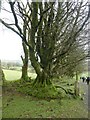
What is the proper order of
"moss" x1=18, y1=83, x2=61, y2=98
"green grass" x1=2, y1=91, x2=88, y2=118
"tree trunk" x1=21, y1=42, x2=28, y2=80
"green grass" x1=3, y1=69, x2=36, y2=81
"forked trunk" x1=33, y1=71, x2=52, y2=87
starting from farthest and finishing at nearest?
"green grass" x1=3, y1=69, x2=36, y2=81
"tree trunk" x1=21, y1=42, x2=28, y2=80
"forked trunk" x1=33, y1=71, x2=52, y2=87
"moss" x1=18, y1=83, x2=61, y2=98
"green grass" x1=2, y1=91, x2=88, y2=118

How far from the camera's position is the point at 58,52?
18.8 metres

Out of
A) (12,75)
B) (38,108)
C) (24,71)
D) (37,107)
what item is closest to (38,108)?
(38,108)

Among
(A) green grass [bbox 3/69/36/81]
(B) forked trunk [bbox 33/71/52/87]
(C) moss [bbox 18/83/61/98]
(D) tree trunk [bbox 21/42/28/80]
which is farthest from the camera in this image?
(A) green grass [bbox 3/69/36/81]

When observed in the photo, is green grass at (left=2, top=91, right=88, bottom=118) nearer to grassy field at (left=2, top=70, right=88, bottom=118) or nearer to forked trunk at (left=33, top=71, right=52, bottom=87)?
grassy field at (left=2, top=70, right=88, bottom=118)

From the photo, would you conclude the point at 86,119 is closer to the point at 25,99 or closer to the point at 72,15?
the point at 25,99

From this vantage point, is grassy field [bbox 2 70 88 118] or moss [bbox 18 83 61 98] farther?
moss [bbox 18 83 61 98]

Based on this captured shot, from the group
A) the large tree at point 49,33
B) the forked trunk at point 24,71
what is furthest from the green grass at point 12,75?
the large tree at point 49,33

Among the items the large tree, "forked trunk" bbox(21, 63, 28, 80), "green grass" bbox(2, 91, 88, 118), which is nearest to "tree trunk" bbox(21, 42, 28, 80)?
"forked trunk" bbox(21, 63, 28, 80)

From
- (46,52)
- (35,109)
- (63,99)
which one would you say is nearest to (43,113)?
(35,109)

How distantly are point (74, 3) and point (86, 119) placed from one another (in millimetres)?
9172

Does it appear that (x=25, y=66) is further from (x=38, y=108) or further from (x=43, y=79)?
(x=38, y=108)

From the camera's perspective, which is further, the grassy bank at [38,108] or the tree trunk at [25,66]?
the tree trunk at [25,66]

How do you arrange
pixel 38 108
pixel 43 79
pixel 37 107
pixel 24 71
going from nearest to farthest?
1. pixel 38 108
2. pixel 37 107
3. pixel 43 79
4. pixel 24 71

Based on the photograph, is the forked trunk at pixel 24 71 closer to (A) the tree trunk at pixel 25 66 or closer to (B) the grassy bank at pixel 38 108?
(A) the tree trunk at pixel 25 66
